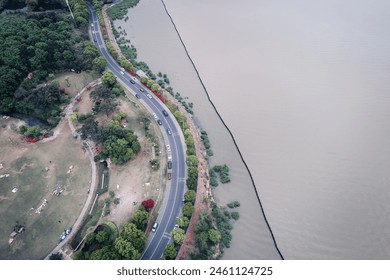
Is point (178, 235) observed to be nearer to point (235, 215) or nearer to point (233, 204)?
point (235, 215)

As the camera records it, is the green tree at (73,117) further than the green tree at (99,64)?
No

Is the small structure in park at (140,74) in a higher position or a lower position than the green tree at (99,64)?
lower

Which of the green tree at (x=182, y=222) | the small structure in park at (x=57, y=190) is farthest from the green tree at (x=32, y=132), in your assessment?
the green tree at (x=182, y=222)

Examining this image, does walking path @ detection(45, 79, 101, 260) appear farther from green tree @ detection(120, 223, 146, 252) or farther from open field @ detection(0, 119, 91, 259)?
green tree @ detection(120, 223, 146, 252)

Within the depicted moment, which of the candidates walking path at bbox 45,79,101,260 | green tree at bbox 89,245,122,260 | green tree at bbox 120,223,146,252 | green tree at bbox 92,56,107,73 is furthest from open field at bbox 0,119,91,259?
green tree at bbox 92,56,107,73

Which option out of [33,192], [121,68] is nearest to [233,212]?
[33,192]

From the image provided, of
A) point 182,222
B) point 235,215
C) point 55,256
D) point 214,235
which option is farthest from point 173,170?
point 55,256

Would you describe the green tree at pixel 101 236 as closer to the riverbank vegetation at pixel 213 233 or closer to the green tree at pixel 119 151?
the riverbank vegetation at pixel 213 233
